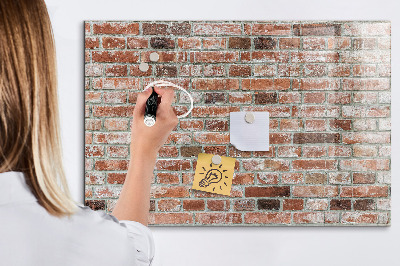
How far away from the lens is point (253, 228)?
1566 mm

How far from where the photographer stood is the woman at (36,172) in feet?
1.59

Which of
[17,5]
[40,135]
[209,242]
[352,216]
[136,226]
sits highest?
[17,5]

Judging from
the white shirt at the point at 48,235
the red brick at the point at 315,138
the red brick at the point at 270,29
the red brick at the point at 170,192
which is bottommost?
the red brick at the point at 170,192

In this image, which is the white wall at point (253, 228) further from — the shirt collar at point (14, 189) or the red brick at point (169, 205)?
the shirt collar at point (14, 189)

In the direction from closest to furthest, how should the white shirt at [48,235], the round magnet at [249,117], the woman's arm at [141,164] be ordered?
the white shirt at [48,235]
the woman's arm at [141,164]
the round magnet at [249,117]

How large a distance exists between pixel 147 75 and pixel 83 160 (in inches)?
17.5

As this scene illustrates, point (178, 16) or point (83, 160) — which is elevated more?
point (178, 16)

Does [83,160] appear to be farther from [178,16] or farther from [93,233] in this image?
[93,233]

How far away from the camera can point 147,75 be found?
5.10 feet

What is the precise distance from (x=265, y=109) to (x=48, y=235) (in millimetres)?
1186

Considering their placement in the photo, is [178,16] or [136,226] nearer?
[136,226]

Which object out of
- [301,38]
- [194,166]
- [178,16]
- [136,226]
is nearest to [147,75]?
[178,16]

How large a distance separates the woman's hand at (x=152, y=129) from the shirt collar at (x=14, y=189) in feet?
0.96

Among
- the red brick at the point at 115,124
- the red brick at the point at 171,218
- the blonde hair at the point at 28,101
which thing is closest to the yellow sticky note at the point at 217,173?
the red brick at the point at 171,218
